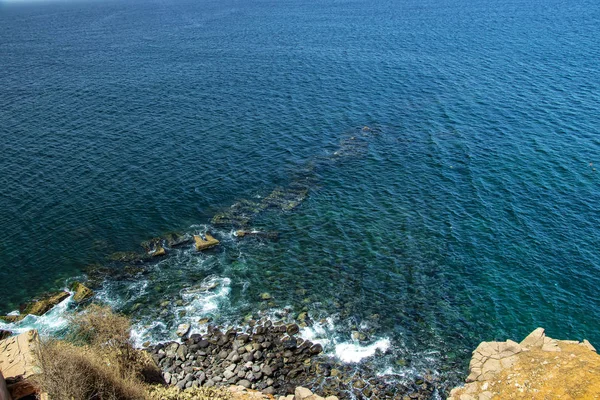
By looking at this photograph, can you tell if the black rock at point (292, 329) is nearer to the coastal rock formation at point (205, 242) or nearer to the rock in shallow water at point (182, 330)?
the rock in shallow water at point (182, 330)

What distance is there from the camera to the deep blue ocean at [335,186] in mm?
55884

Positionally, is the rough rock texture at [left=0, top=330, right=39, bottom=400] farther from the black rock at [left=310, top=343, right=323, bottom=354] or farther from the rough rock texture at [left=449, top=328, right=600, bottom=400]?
the rough rock texture at [left=449, top=328, right=600, bottom=400]

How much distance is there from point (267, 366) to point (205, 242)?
24.7 m

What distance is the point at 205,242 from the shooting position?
218 ft

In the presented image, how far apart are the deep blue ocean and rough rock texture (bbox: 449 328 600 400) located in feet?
11.8

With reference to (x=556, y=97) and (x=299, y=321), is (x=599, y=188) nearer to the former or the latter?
(x=556, y=97)

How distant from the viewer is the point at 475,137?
95.4 metres

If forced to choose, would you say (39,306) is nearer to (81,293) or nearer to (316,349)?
(81,293)

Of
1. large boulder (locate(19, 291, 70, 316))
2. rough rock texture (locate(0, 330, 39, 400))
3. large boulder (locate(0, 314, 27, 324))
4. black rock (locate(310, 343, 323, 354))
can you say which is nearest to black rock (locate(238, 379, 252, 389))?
black rock (locate(310, 343, 323, 354))

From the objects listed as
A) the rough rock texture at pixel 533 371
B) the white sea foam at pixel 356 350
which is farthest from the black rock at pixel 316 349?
the rough rock texture at pixel 533 371

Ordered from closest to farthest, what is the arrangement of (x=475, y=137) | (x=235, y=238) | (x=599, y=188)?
(x=235, y=238), (x=599, y=188), (x=475, y=137)

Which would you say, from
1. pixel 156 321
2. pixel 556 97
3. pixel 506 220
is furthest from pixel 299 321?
pixel 556 97

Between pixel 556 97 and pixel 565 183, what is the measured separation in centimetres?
4207

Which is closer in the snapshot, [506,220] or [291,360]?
[291,360]
